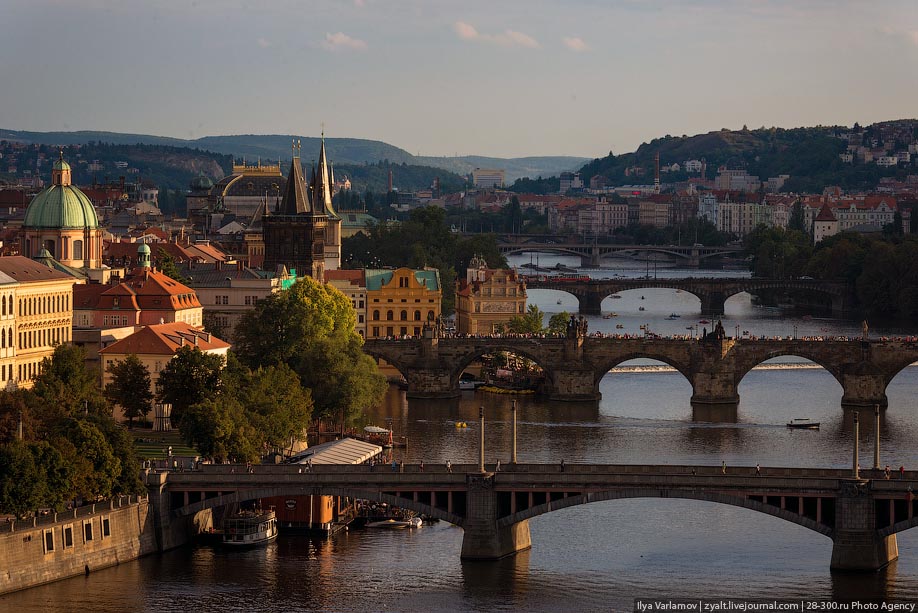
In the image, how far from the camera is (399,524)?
2517 inches

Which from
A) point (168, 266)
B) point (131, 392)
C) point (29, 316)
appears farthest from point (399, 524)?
point (168, 266)

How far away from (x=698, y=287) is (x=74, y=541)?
9477 centimetres

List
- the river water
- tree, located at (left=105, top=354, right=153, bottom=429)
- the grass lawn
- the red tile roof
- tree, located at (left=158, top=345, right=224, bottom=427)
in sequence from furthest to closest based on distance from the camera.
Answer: the red tile roof, tree, located at (left=105, top=354, right=153, bottom=429), tree, located at (left=158, top=345, right=224, bottom=427), the grass lawn, the river water

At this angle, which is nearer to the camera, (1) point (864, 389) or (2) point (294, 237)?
(1) point (864, 389)

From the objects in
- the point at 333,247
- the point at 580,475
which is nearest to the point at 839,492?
the point at 580,475

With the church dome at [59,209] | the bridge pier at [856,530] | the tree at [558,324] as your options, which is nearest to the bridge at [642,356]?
the tree at [558,324]

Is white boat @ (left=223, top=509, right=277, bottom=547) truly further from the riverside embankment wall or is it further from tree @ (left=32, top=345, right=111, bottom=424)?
tree @ (left=32, top=345, right=111, bottom=424)

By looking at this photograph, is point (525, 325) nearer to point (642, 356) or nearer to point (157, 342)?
point (642, 356)

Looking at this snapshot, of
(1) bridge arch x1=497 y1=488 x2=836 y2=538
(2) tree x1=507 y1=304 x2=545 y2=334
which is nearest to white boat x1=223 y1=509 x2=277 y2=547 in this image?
(1) bridge arch x1=497 y1=488 x2=836 y2=538

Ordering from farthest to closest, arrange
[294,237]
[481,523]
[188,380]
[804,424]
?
[294,237] < [804,424] < [188,380] < [481,523]

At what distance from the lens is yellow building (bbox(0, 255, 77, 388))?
74938mm

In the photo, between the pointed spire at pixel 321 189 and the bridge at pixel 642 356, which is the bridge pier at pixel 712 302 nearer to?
the pointed spire at pixel 321 189

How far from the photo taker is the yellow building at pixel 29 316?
2950 inches

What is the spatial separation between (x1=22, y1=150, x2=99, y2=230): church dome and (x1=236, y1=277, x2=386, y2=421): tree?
9467 millimetres
